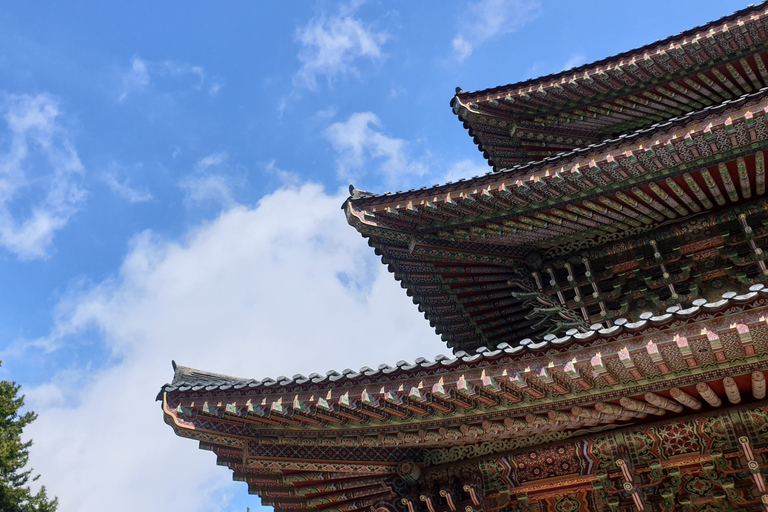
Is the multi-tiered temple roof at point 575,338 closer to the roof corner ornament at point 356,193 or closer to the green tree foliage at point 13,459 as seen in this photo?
the roof corner ornament at point 356,193

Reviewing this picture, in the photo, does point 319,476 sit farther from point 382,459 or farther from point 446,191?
point 446,191

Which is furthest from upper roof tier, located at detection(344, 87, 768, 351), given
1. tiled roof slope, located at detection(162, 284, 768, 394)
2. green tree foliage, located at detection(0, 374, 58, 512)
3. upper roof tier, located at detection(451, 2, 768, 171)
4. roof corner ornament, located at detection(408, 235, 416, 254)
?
green tree foliage, located at detection(0, 374, 58, 512)

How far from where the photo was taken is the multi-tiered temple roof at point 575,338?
567 centimetres

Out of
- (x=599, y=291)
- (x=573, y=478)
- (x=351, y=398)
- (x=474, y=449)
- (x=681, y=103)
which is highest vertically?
(x=681, y=103)

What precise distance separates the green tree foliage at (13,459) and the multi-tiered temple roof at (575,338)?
9.65 m

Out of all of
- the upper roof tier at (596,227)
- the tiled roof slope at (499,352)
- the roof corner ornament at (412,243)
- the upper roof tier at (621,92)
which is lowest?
the tiled roof slope at (499,352)

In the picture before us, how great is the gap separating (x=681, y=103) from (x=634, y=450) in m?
5.80

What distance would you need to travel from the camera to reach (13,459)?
1488cm

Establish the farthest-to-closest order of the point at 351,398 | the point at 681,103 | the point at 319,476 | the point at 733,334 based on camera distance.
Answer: the point at 681,103 < the point at 319,476 < the point at 351,398 < the point at 733,334

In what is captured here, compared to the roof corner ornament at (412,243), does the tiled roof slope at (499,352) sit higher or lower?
lower

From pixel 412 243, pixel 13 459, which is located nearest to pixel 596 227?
pixel 412 243

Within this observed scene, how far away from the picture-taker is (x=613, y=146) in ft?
24.0

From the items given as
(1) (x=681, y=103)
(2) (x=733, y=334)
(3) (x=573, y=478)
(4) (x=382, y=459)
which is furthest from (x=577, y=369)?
(1) (x=681, y=103)

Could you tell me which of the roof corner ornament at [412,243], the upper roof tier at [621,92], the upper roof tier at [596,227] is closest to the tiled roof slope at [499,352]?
the upper roof tier at [596,227]
